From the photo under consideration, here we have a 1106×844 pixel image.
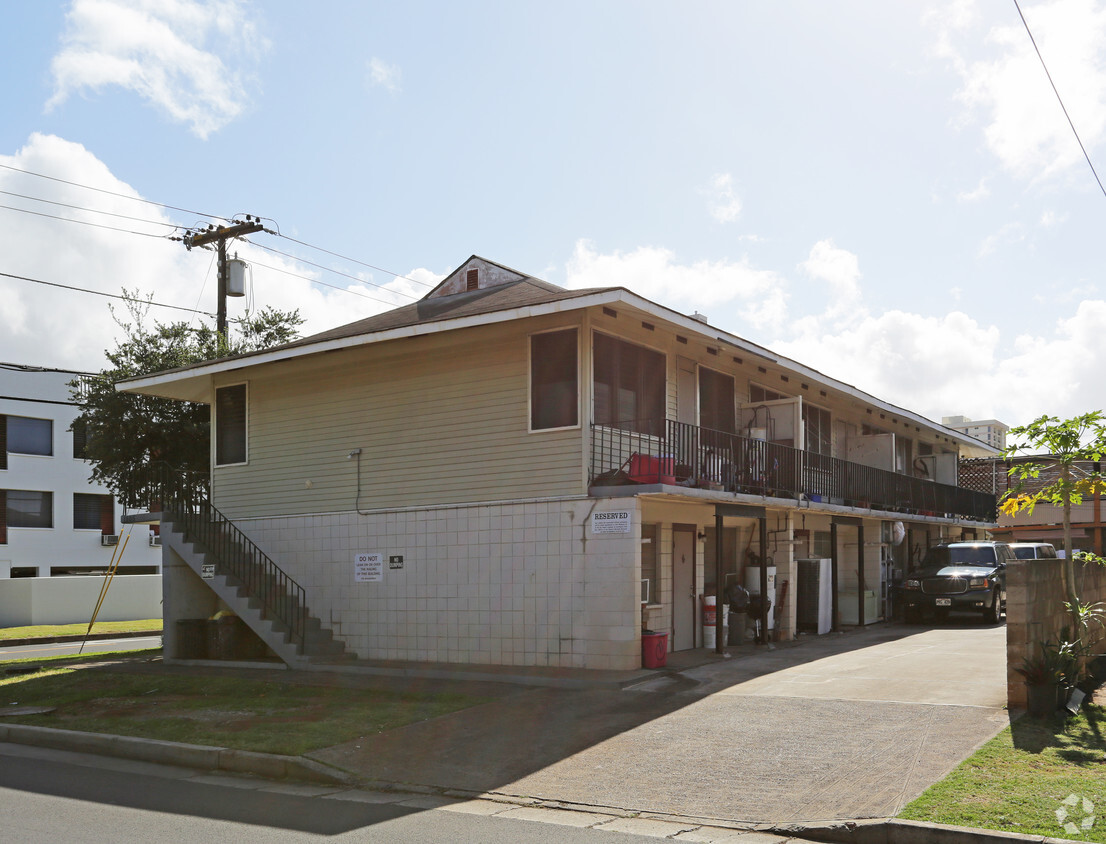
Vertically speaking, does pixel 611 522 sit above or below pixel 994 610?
above

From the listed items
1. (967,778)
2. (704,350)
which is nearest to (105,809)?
(967,778)

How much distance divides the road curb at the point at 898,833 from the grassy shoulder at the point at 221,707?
516 centimetres

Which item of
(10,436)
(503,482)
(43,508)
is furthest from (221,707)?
(10,436)

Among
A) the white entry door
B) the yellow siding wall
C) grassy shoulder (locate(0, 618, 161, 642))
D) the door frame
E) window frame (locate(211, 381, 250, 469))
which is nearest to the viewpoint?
the yellow siding wall

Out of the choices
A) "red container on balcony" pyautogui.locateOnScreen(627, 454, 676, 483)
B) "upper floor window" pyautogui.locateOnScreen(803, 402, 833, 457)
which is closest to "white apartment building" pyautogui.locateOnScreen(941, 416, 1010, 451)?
"upper floor window" pyautogui.locateOnScreen(803, 402, 833, 457)

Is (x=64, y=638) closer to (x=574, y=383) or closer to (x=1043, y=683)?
(x=574, y=383)

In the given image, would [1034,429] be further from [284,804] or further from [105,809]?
[105,809]

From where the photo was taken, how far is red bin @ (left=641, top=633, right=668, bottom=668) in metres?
14.7

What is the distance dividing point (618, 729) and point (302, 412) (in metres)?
10.9

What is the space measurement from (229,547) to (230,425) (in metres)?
2.77

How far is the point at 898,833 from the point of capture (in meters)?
6.96

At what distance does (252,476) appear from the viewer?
20.4m

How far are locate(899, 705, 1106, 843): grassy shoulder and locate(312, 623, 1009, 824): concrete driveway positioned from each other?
267mm

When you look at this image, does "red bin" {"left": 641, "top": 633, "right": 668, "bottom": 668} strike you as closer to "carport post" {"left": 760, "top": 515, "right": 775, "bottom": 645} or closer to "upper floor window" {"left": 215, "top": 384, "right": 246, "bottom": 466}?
"carport post" {"left": 760, "top": 515, "right": 775, "bottom": 645}
